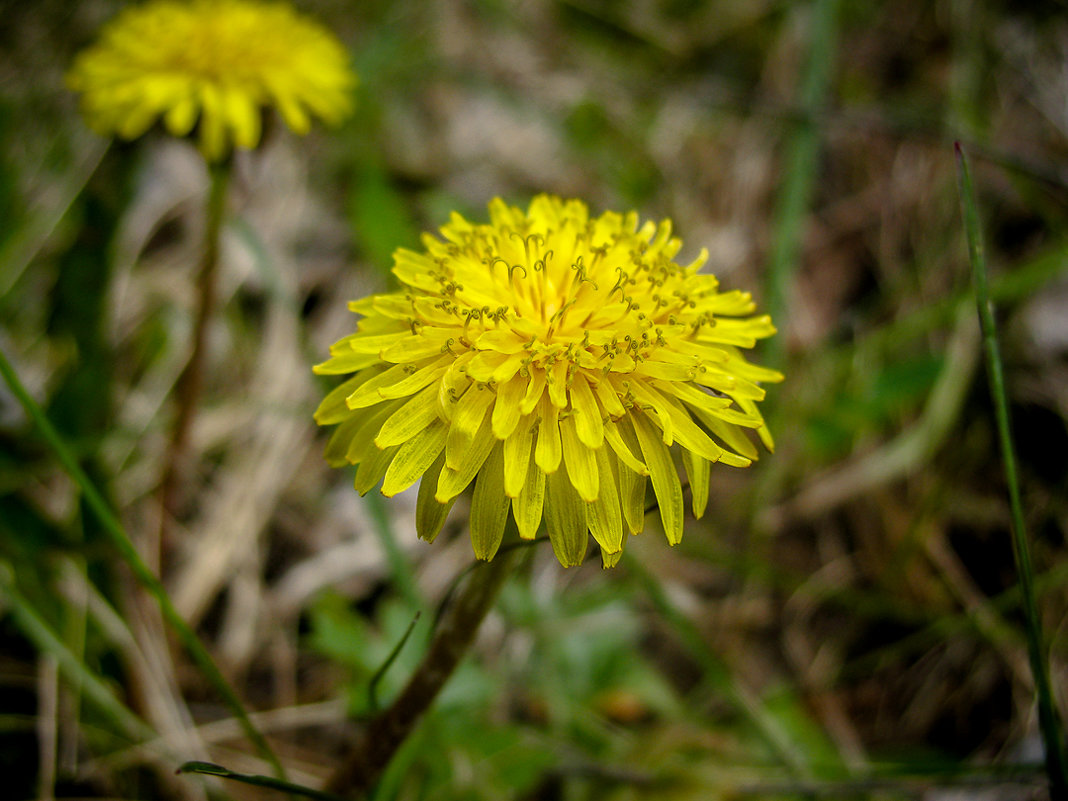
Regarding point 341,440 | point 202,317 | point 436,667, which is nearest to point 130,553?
point 341,440

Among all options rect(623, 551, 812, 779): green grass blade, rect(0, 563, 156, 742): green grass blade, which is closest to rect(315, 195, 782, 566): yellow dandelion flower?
rect(623, 551, 812, 779): green grass blade

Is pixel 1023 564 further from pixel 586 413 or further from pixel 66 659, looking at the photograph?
pixel 66 659

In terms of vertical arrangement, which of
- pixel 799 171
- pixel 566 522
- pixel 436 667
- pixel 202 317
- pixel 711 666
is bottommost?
pixel 711 666

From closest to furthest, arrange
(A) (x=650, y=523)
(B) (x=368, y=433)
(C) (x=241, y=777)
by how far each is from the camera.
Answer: (C) (x=241, y=777) → (B) (x=368, y=433) → (A) (x=650, y=523)

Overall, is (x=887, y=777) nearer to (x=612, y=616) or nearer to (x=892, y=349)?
(x=612, y=616)

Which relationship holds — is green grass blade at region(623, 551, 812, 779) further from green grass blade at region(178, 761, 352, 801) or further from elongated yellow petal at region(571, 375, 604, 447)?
green grass blade at region(178, 761, 352, 801)

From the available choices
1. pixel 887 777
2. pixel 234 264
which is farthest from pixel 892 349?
pixel 234 264
